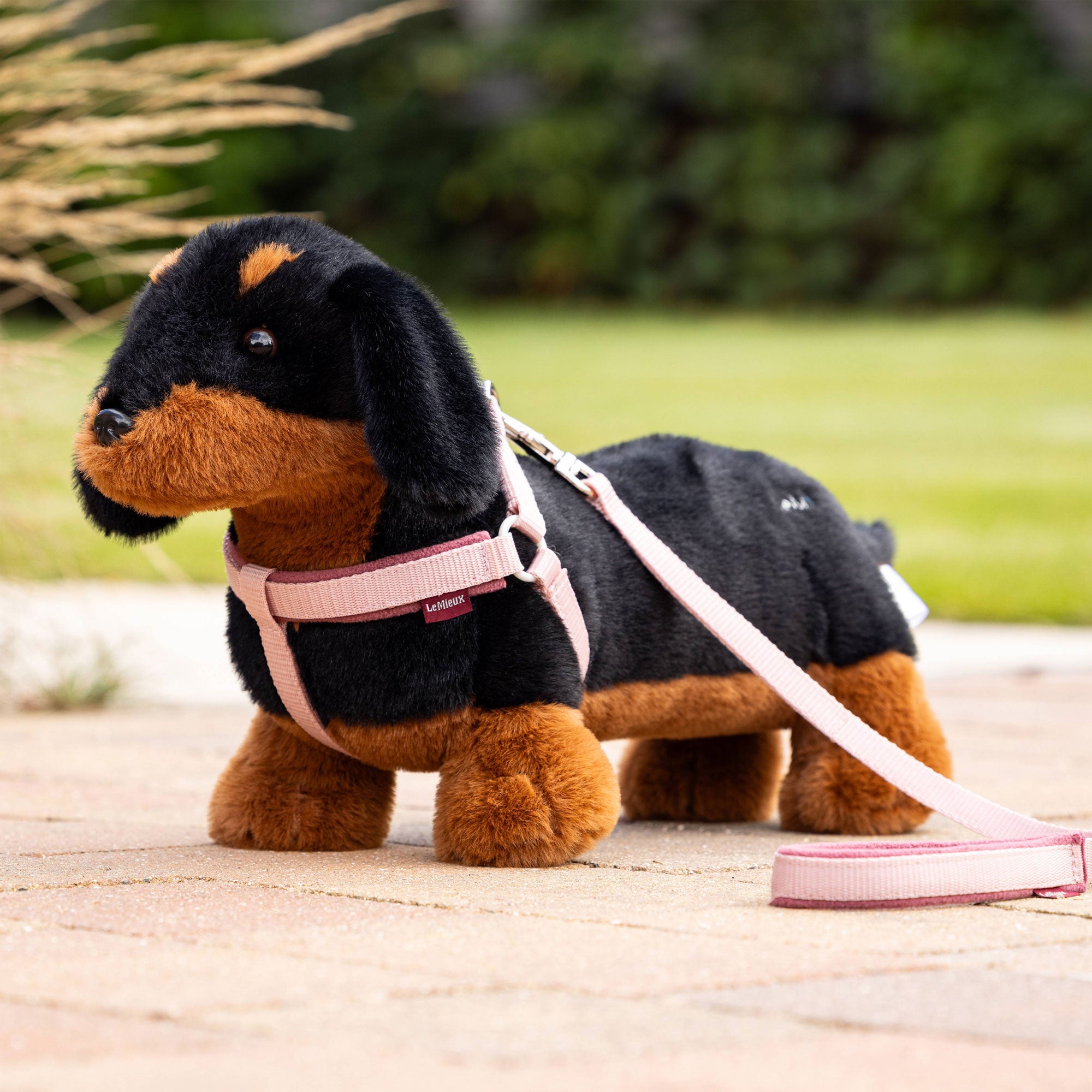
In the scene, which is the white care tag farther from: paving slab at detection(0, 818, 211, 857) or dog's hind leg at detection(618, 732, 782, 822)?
paving slab at detection(0, 818, 211, 857)

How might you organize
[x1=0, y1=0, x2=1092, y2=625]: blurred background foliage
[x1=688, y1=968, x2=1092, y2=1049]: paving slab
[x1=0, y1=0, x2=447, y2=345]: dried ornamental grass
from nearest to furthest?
1. [x1=688, y1=968, x2=1092, y2=1049]: paving slab
2. [x1=0, y1=0, x2=447, y2=345]: dried ornamental grass
3. [x1=0, y1=0, x2=1092, y2=625]: blurred background foliage

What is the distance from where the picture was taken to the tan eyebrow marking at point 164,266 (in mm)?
2236

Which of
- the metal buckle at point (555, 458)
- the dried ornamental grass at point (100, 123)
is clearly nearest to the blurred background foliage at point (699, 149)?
the dried ornamental grass at point (100, 123)

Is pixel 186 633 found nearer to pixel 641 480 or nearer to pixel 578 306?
pixel 641 480

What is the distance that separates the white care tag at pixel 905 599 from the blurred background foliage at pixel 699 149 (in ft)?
68.4

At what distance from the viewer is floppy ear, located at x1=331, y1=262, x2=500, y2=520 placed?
2070 mm

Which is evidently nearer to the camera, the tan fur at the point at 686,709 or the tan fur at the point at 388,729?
the tan fur at the point at 388,729

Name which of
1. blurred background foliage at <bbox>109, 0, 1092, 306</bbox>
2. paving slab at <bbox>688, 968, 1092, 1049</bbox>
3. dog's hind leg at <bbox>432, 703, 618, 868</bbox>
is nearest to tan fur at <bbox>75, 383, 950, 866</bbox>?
dog's hind leg at <bbox>432, 703, 618, 868</bbox>

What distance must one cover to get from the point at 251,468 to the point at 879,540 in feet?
4.12

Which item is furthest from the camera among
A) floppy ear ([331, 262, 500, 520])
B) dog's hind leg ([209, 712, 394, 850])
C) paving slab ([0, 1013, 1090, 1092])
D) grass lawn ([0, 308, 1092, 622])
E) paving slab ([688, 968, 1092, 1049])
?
grass lawn ([0, 308, 1092, 622])

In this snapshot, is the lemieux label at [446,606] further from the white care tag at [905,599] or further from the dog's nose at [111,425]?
the white care tag at [905,599]

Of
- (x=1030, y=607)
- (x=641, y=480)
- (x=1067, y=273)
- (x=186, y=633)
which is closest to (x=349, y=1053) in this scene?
(x=641, y=480)

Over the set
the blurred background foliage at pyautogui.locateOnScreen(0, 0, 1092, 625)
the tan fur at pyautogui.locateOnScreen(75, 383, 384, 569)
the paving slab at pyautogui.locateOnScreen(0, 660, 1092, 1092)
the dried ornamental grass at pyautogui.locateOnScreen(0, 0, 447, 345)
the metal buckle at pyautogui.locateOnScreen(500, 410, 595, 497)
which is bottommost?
the paving slab at pyautogui.locateOnScreen(0, 660, 1092, 1092)

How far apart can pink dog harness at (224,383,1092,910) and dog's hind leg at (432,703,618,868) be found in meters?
0.12
